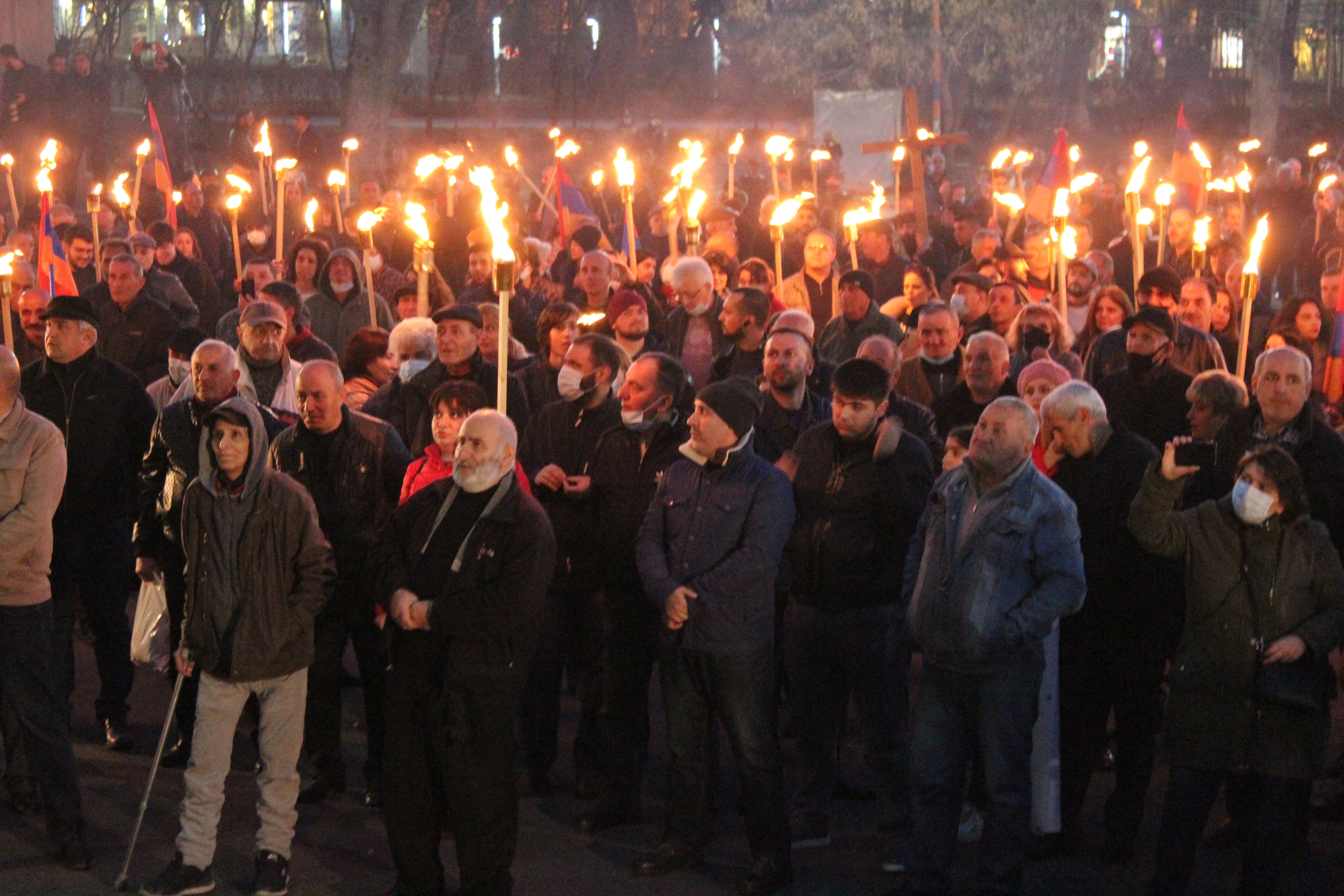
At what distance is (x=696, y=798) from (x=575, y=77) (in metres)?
31.1

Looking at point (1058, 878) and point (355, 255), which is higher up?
point (355, 255)

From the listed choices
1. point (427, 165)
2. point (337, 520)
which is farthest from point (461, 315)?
point (427, 165)

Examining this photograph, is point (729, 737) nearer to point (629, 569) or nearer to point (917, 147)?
point (629, 569)

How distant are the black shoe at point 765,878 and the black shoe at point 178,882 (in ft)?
6.31

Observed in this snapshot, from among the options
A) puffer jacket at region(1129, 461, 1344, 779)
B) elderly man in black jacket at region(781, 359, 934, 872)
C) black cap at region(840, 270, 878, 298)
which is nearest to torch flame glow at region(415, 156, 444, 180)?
black cap at region(840, 270, 878, 298)

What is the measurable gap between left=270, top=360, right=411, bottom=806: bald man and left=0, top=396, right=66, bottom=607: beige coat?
3.12ft

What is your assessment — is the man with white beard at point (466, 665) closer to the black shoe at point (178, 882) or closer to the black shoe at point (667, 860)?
the black shoe at point (667, 860)

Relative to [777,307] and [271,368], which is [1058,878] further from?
[777,307]

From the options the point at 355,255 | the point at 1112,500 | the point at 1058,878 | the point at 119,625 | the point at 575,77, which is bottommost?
the point at 1058,878

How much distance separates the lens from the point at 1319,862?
6387 mm

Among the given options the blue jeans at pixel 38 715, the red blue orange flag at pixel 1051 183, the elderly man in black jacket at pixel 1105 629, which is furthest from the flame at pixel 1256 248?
the blue jeans at pixel 38 715

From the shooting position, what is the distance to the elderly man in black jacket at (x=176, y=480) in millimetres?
6938

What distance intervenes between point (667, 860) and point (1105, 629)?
1.91 meters

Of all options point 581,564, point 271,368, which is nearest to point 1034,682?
point 581,564
